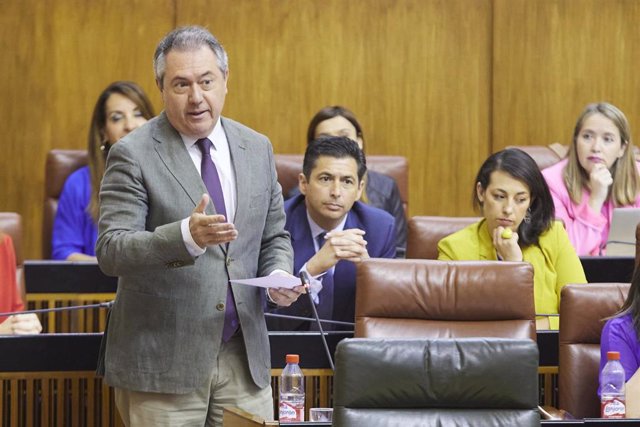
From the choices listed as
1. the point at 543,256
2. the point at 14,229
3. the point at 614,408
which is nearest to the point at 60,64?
the point at 14,229

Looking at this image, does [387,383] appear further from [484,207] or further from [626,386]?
[484,207]

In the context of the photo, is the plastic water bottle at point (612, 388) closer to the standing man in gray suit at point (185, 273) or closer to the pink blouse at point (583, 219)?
the standing man in gray suit at point (185, 273)

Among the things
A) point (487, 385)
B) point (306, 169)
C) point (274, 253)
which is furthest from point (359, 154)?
point (487, 385)

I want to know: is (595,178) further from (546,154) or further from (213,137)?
(213,137)

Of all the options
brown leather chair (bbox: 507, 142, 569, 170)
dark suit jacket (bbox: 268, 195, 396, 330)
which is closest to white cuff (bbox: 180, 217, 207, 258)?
dark suit jacket (bbox: 268, 195, 396, 330)

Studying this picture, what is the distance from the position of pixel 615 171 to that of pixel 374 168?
93 cm

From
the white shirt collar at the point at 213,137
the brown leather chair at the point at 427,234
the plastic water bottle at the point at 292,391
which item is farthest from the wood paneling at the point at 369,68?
the white shirt collar at the point at 213,137

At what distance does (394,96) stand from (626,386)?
2.82m

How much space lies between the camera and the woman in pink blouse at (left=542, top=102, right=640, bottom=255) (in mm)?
4230

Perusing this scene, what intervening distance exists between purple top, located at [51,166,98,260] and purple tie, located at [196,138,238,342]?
2166 millimetres

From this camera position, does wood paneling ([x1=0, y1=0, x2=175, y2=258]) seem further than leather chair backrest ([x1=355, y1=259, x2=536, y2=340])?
Yes

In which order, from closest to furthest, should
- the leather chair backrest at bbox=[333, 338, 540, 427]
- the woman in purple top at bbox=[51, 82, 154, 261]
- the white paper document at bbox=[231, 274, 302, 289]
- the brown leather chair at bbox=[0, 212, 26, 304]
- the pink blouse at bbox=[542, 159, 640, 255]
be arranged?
the leather chair backrest at bbox=[333, 338, 540, 427] < the white paper document at bbox=[231, 274, 302, 289] < the brown leather chair at bbox=[0, 212, 26, 304] < the pink blouse at bbox=[542, 159, 640, 255] < the woman in purple top at bbox=[51, 82, 154, 261]

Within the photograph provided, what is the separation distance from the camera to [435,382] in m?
2.12

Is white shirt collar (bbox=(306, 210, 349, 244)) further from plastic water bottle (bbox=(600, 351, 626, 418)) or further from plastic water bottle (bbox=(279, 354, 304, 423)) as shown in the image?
plastic water bottle (bbox=(600, 351, 626, 418))
